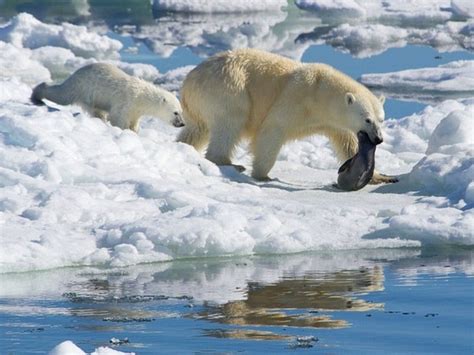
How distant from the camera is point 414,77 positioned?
57.7ft

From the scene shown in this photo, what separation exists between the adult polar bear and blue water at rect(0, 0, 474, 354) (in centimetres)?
233

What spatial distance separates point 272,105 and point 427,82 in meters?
7.68

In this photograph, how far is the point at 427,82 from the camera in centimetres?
1728

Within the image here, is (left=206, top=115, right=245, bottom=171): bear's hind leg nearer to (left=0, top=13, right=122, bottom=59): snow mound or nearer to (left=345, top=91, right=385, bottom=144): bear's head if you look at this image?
(left=345, top=91, right=385, bottom=144): bear's head

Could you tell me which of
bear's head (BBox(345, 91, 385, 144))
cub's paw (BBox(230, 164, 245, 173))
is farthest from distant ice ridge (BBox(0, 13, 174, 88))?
bear's head (BBox(345, 91, 385, 144))

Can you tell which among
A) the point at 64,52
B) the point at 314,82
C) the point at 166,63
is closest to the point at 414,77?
the point at 166,63

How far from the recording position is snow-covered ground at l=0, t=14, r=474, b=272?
739 centimetres

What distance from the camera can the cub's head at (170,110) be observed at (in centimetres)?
1055

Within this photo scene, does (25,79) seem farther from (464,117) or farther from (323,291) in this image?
(323,291)

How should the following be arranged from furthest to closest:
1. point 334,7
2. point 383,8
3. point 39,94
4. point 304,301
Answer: point 383,8, point 334,7, point 39,94, point 304,301

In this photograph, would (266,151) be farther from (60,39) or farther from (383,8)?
(383,8)

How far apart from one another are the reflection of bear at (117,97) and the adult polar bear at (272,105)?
1.03ft

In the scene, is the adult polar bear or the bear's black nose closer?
the bear's black nose

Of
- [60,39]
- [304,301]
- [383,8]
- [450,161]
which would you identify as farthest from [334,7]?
[304,301]
